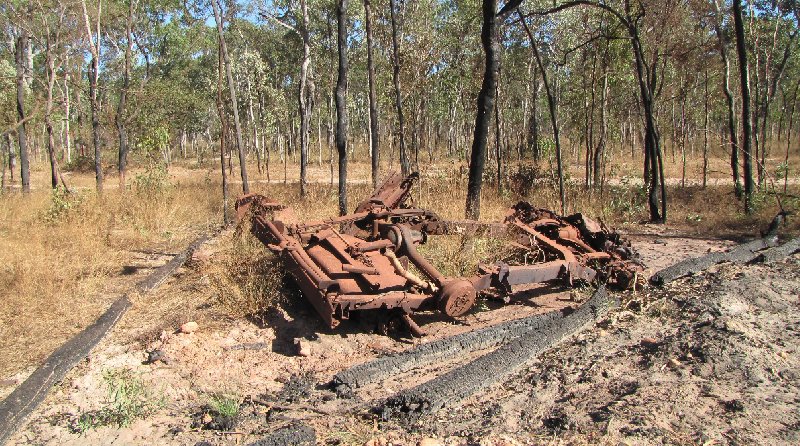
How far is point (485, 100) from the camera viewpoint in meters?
10.1

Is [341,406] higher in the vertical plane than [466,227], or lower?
lower

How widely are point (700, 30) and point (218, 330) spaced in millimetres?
17697

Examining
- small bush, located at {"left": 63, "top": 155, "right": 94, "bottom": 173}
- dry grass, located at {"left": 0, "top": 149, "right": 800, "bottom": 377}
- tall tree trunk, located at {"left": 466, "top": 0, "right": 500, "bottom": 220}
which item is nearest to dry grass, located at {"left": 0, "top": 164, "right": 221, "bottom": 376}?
dry grass, located at {"left": 0, "top": 149, "right": 800, "bottom": 377}

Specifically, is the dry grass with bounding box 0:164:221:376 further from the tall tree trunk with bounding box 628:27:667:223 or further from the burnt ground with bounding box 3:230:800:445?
the tall tree trunk with bounding box 628:27:667:223

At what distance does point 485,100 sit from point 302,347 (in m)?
6.39

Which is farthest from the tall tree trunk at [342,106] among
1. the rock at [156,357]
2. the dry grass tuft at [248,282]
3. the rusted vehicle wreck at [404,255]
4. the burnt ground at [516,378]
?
the rock at [156,357]

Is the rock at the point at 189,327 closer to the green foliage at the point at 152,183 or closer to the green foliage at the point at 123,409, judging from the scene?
the green foliage at the point at 123,409

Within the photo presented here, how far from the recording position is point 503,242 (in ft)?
25.6

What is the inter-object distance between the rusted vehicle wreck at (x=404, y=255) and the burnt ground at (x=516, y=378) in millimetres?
526

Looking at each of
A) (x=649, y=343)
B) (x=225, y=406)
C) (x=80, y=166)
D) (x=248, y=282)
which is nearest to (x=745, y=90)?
(x=649, y=343)

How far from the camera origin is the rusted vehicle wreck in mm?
5066

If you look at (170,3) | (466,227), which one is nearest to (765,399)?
(466,227)

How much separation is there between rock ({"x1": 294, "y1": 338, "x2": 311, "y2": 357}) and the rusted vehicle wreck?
0.40 metres

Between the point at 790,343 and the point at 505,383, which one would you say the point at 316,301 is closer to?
the point at 505,383
